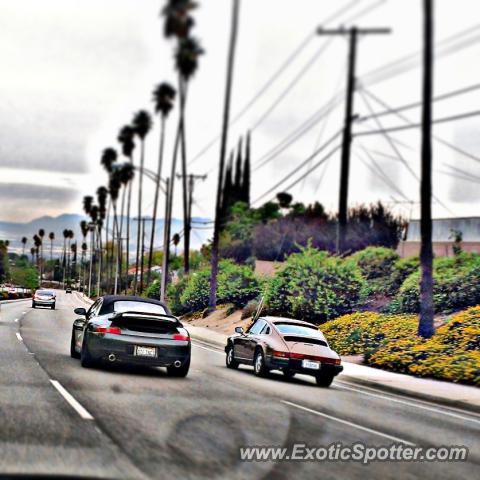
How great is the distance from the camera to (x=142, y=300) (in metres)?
19.3

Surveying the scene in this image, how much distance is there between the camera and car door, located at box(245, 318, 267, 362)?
2022cm

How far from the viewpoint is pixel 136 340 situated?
1722 centimetres

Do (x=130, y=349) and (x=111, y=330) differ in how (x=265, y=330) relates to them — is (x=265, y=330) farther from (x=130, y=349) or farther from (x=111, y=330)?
(x=111, y=330)

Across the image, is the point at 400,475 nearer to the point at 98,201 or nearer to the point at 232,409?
the point at 232,409

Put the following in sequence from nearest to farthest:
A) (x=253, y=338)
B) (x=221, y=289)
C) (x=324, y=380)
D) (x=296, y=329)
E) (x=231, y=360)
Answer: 1. (x=324, y=380)
2. (x=296, y=329)
3. (x=253, y=338)
4. (x=231, y=360)
5. (x=221, y=289)

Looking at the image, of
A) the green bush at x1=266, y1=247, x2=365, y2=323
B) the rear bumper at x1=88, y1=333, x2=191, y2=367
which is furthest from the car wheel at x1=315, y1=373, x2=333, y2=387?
the green bush at x1=266, y1=247, x2=365, y2=323

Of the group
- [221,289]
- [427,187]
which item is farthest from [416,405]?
[221,289]

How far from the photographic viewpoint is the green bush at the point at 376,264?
37656mm

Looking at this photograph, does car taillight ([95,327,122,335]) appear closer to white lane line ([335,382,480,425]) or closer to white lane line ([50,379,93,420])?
white lane line ([50,379,93,420])

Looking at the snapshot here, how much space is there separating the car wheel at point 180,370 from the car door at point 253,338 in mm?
2725

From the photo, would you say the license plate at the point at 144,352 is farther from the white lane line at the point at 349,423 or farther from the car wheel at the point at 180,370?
the white lane line at the point at 349,423

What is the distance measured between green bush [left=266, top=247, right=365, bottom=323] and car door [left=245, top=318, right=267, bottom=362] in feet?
44.4

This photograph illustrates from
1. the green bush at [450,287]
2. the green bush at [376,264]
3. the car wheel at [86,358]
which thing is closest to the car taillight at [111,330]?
the car wheel at [86,358]

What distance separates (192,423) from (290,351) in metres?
8.06
